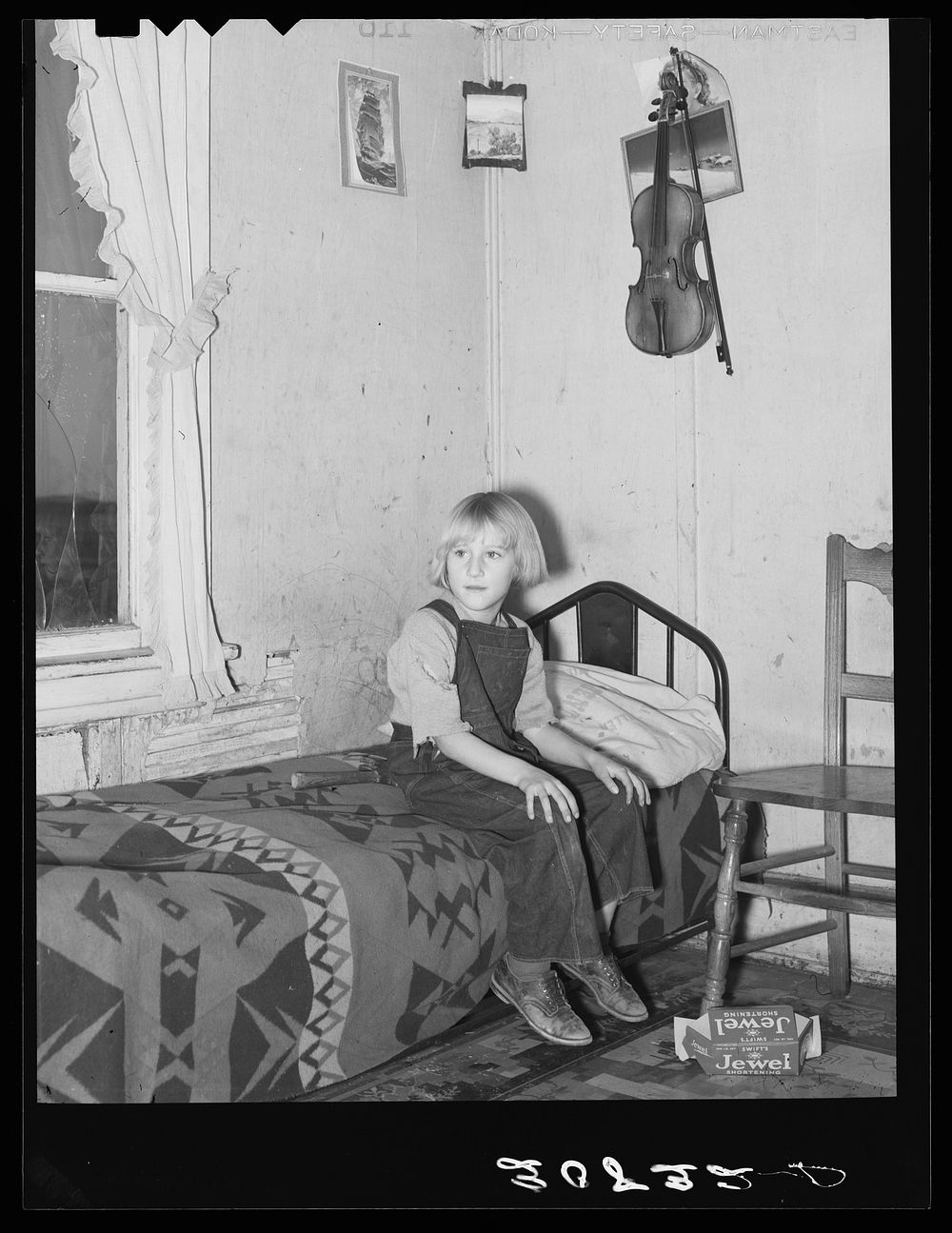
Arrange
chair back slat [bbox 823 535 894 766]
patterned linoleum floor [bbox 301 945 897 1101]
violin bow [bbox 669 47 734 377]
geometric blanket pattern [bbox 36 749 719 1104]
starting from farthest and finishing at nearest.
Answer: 1. violin bow [bbox 669 47 734 377]
2. chair back slat [bbox 823 535 894 766]
3. patterned linoleum floor [bbox 301 945 897 1101]
4. geometric blanket pattern [bbox 36 749 719 1104]

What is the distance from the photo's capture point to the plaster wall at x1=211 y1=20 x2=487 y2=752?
315cm

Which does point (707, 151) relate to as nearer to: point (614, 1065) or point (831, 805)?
Answer: point (831, 805)

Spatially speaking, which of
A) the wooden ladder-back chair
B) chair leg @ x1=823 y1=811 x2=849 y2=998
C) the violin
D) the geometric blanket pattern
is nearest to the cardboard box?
the wooden ladder-back chair

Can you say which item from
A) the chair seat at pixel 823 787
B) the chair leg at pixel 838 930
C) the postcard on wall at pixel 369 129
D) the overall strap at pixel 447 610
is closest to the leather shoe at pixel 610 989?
the chair seat at pixel 823 787

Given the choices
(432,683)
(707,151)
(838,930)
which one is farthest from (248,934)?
(707,151)

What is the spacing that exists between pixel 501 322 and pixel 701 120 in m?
0.87

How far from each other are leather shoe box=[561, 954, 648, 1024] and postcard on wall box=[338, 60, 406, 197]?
2165 mm

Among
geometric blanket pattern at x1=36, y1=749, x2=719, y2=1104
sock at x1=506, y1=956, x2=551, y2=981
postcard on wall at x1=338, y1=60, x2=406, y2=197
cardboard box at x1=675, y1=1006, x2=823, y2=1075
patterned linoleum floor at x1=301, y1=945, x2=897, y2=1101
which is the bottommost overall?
patterned linoleum floor at x1=301, y1=945, x2=897, y2=1101

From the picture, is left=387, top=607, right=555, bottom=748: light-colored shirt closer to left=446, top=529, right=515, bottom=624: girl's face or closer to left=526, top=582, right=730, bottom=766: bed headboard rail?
left=446, top=529, right=515, bottom=624: girl's face

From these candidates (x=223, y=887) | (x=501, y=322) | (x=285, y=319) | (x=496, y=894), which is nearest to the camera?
(x=223, y=887)

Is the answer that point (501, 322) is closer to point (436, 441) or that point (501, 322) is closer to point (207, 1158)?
point (436, 441)

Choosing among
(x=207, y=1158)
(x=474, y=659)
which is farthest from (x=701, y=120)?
(x=207, y=1158)

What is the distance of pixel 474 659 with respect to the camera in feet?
8.98

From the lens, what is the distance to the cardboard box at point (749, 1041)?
7.74ft
